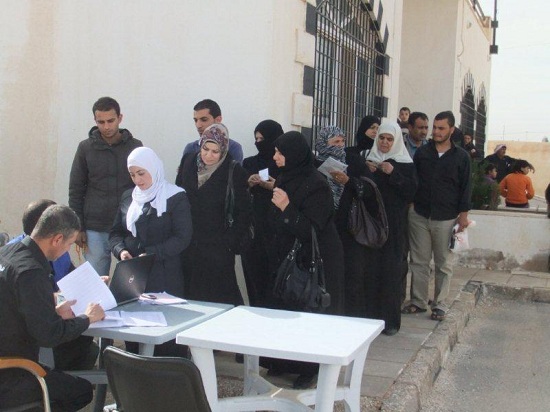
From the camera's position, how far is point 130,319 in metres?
3.52

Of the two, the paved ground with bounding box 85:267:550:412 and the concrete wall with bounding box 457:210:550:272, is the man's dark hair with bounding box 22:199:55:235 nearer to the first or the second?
the paved ground with bounding box 85:267:550:412

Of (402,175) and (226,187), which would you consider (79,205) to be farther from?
(402,175)

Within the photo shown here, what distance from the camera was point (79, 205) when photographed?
5.14 m

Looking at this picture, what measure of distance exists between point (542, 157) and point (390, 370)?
107 feet

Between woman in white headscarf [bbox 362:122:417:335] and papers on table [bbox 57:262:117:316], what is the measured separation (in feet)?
9.22

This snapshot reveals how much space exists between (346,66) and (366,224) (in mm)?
3318

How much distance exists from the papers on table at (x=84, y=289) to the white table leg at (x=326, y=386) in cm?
111

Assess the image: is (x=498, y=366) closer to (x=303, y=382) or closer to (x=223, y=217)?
(x=303, y=382)

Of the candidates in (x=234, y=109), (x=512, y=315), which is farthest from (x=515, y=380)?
A: (x=234, y=109)

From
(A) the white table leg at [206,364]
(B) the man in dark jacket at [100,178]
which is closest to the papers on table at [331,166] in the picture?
(B) the man in dark jacket at [100,178]

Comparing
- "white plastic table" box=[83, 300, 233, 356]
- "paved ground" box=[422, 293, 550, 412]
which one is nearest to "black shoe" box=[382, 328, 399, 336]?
"paved ground" box=[422, 293, 550, 412]

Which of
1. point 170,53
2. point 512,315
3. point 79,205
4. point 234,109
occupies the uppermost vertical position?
point 170,53

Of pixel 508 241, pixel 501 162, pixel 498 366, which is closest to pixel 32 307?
pixel 498 366

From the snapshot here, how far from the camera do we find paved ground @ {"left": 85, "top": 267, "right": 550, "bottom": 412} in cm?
458
